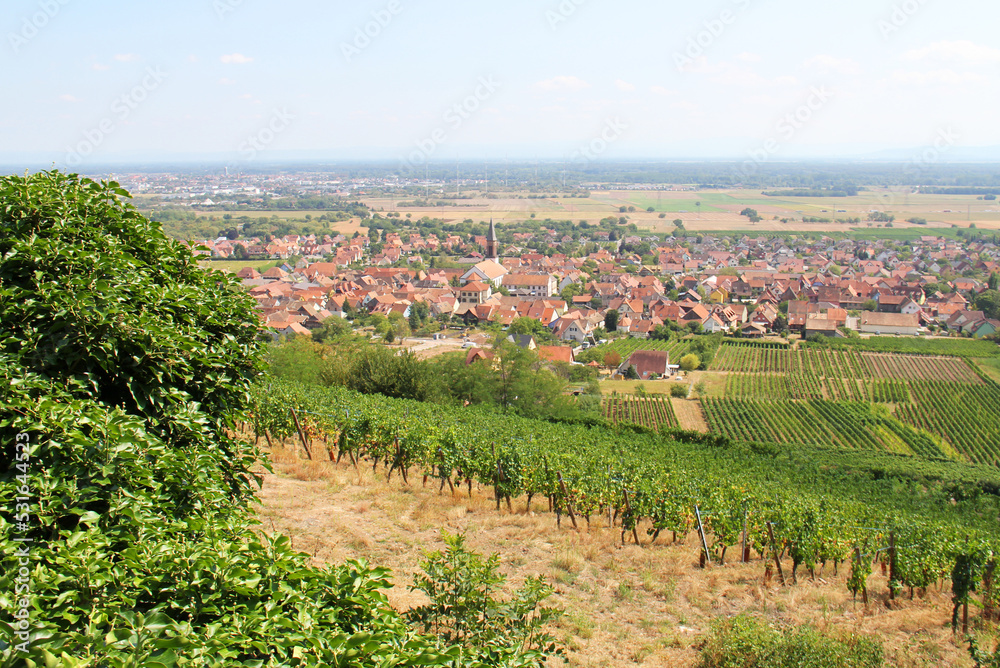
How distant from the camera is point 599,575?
808 centimetres

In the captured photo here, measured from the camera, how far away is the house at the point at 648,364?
42406 millimetres

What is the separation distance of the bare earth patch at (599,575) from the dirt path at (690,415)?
75.4 ft

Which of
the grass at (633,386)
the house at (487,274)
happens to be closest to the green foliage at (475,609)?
the grass at (633,386)

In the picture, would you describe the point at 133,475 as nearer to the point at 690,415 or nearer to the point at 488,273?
the point at 690,415

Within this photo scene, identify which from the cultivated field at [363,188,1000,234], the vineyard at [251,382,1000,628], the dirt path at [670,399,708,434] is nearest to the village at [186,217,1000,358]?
the dirt path at [670,399,708,434]

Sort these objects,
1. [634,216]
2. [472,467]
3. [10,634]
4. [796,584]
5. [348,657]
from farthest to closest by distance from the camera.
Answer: [634,216]
[472,467]
[796,584]
[348,657]
[10,634]

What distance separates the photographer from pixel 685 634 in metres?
6.74

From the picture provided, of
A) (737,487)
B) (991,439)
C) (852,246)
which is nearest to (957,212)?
(852,246)

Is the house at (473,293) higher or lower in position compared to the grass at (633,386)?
higher

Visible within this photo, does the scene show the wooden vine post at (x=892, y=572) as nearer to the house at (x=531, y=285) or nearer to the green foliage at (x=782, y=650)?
the green foliage at (x=782, y=650)

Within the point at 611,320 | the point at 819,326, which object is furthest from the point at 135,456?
the point at 819,326

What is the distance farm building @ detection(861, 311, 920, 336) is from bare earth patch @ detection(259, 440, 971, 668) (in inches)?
2134

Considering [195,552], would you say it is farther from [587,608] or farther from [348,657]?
[587,608]

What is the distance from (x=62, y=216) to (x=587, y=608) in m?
6.38
